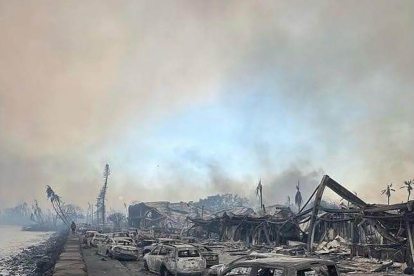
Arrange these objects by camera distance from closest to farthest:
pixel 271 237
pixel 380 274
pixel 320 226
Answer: pixel 380 274, pixel 320 226, pixel 271 237

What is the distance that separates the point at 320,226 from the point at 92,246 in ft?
78.4

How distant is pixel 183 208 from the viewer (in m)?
82.8

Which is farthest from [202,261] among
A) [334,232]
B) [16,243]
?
[16,243]

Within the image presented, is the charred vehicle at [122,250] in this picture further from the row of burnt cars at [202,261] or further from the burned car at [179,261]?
the burned car at [179,261]

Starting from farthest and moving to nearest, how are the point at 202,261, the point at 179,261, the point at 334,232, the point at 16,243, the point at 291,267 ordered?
the point at 16,243, the point at 334,232, the point at 202,261, the point at 179,261, the point at 291,267

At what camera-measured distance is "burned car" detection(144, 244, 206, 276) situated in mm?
16375

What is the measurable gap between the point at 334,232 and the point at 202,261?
18.3 metres

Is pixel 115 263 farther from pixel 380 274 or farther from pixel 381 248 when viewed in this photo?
pixel 381 248

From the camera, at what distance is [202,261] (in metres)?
17.0

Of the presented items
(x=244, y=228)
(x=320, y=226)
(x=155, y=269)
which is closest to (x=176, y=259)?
(x=155, y=269)

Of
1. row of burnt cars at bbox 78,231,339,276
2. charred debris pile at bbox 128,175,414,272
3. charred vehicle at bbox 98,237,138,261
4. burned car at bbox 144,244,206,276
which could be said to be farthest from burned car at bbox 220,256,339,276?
charred vehicle at bbox 98,237,138,261

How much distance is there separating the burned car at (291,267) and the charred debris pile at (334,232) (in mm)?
14209

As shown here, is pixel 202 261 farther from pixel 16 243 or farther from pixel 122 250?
pixel 16 243

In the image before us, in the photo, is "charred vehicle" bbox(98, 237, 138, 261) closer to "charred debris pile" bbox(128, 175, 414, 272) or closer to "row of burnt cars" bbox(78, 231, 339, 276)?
"row of burnt cars" bbox(78, 231, 339, 276)
